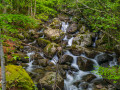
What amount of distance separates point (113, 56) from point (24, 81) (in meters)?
9.99

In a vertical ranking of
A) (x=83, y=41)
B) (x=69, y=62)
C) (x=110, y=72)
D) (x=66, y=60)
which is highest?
(x=110, y=72)

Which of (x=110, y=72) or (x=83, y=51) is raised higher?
(x=110, y=72)

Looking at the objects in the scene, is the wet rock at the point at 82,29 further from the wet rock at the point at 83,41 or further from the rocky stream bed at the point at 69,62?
the wet rock at the point at 83,41

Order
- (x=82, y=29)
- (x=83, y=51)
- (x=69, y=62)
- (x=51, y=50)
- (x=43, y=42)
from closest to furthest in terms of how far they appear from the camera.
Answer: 1. (x=69, y=62)
2. (x=51, y=50)
3. (x=83, y=51)
4. (x=43, y=42)
5. (x=82, y=29)

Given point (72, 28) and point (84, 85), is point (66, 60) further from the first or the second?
point (72, 28)

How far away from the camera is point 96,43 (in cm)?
1361

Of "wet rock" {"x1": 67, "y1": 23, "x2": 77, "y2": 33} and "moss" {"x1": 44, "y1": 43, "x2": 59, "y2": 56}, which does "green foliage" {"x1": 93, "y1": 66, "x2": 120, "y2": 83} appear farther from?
"wet rock" {"x1": 67, "y1": 23, "x2": 77, "y2": 33}

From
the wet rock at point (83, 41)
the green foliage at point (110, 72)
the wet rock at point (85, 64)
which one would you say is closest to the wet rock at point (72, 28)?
the wet rock at point (83, 41)

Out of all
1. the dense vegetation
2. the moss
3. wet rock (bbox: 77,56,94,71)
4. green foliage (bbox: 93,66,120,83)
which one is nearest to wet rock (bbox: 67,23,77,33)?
the dense vegetation

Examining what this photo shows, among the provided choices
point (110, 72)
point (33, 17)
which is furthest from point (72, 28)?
point (33, 17)

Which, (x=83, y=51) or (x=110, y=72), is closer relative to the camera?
(x=110, y=72)

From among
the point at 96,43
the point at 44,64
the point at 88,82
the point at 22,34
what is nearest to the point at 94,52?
the point at 96,43

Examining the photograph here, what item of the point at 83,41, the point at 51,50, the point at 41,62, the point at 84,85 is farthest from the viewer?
the point at 83,41

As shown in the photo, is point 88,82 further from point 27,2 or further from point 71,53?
point 27,2
